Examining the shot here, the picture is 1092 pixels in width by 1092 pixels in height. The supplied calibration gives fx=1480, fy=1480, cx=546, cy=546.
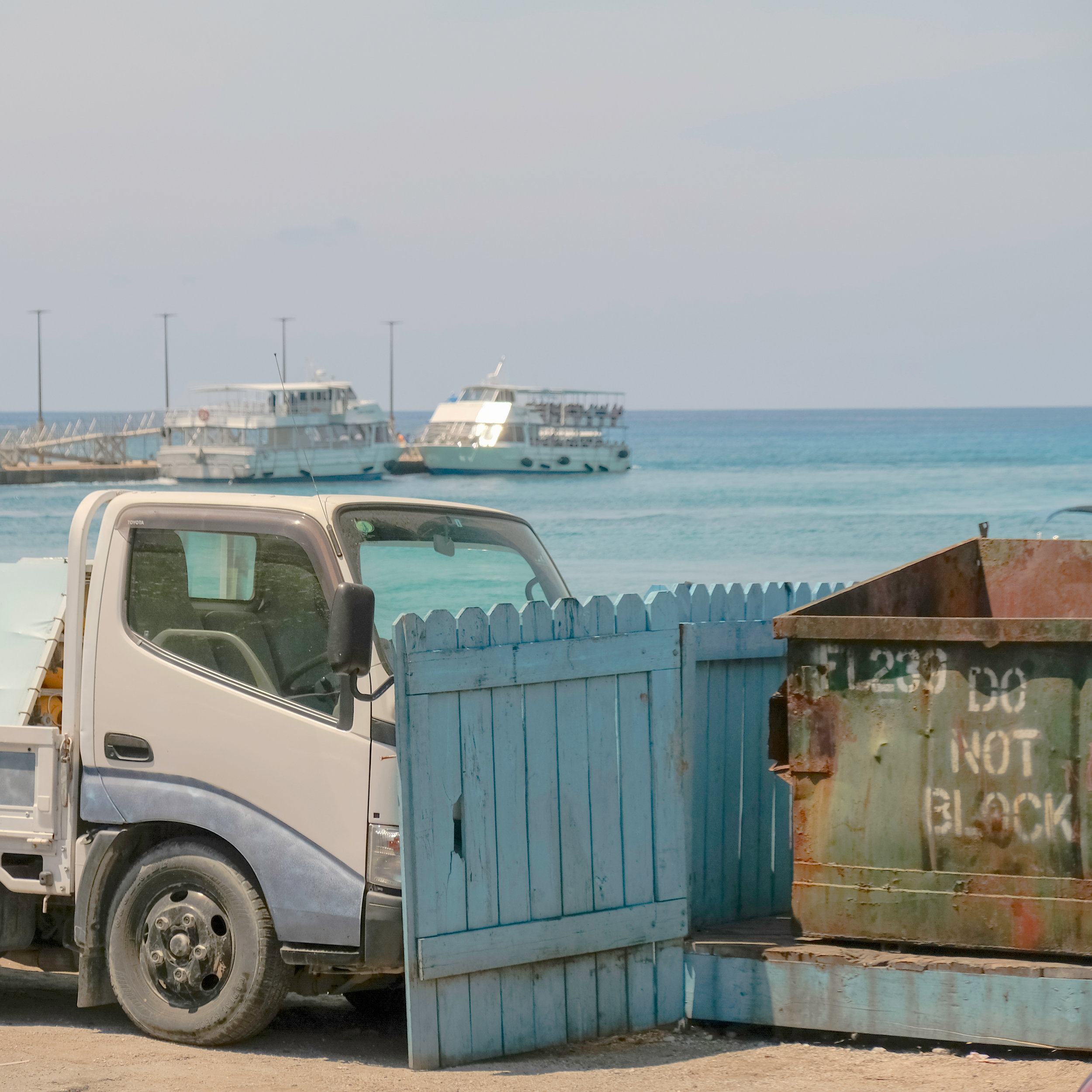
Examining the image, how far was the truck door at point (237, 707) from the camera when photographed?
197 inches

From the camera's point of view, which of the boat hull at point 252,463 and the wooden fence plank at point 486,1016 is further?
the boat hull at point 252,463

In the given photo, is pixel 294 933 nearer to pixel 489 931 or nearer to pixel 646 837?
pixel 489 931

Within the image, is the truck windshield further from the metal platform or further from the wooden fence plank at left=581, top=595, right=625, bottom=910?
the metal platform

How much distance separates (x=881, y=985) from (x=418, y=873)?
171 centimetres

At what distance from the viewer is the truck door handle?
209 inches

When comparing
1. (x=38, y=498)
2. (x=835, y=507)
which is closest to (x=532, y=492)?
(x=835, y=507)

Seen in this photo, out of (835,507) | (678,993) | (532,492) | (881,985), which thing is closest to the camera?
(881,985)

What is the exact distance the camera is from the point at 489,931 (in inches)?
200

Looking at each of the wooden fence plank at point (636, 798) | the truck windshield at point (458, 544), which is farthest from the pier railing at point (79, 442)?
the wooden fence plank at point (636, 798)

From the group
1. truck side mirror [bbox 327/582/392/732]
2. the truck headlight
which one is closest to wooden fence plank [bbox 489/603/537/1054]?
the truck headlight

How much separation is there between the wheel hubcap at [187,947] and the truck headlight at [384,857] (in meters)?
0.67

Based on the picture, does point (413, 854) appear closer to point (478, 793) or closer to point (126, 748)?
point (478, 793)

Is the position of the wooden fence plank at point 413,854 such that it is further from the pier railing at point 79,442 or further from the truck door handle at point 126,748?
the pier railing at point 79,442

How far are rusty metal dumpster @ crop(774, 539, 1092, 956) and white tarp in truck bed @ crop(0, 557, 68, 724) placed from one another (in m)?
2.80
